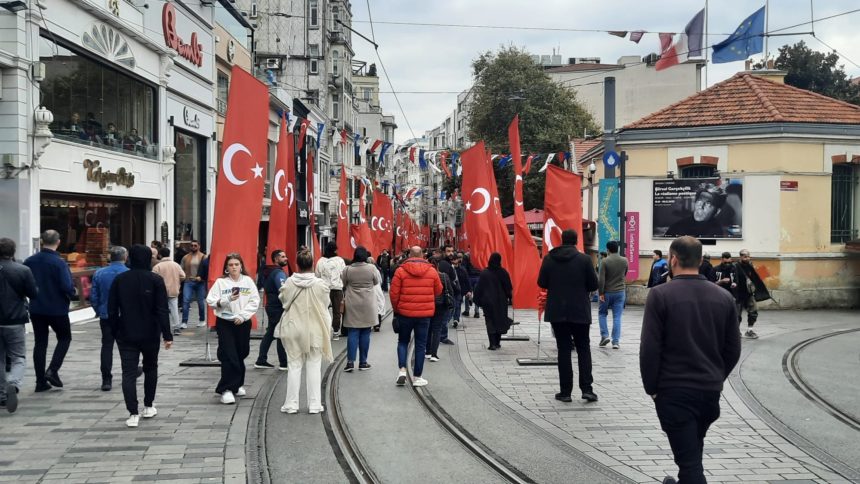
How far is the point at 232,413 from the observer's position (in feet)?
26.6

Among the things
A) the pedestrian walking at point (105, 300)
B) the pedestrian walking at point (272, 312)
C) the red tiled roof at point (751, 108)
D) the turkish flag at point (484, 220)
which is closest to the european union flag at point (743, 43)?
the red tiled roof at point (751, 108)

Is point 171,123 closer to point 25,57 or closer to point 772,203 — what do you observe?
point 25,57

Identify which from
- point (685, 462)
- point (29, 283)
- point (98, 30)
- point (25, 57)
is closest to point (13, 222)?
point (25, 57)

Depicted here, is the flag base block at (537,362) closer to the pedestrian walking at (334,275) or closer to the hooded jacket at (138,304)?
the pedestrian walking at (334,275)

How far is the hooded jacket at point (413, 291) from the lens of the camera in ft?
32.4

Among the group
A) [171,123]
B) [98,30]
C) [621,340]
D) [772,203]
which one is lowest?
[621,340]

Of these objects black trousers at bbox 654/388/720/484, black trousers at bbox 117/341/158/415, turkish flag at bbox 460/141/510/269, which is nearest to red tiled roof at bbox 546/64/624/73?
turkish flag at bbox 460/141/510/269

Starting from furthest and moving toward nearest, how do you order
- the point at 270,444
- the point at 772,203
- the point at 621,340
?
the point at 772,203 → the point at 621,340 → the point at 270,444

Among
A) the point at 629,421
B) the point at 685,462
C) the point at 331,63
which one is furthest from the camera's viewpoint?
the point at 331,63

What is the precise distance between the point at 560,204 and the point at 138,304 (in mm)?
6947

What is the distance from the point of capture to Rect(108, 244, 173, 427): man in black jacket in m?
7.43

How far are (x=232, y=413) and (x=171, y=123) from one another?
54.7 feet

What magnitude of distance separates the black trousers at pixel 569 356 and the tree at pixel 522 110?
110 feet

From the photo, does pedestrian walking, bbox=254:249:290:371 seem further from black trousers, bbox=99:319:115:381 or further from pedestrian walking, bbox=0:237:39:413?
pedestrian walking, bbox=0:237:39:413
